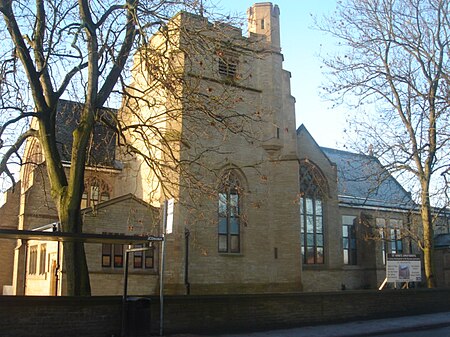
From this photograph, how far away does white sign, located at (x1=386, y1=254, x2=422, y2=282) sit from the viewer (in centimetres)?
2125

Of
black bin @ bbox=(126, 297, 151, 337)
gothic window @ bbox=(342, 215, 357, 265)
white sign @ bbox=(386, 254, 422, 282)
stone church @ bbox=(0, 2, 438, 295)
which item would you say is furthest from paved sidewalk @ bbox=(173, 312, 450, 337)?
gothic window @ bbox=(342, 215, 357, 265)

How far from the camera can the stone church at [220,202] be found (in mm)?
21062

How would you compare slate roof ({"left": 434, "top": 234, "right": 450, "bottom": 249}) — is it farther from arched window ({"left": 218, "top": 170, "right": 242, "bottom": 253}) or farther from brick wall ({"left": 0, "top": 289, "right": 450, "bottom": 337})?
arched window ({"left": 218, "top": 170, "right": 242, "bottom": 253})

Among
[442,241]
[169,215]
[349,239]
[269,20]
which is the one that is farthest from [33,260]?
[442,241]

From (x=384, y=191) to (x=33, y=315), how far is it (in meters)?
33.1

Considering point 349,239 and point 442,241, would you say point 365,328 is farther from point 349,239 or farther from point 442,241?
point 442,241

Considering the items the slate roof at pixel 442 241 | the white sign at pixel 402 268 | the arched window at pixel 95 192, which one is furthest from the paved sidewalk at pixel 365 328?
the slate roof at pixel 442 241

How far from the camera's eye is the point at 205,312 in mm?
14703

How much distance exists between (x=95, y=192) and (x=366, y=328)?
16750 mm

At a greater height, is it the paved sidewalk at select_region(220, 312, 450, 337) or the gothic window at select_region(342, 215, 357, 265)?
the gothic window at select_region(342, 215, 357, 265)

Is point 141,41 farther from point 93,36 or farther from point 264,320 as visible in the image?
point 264,320

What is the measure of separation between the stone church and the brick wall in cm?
344

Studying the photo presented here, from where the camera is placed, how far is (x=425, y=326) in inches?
679

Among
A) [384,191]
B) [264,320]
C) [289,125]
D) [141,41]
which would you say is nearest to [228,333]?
[264,320]
